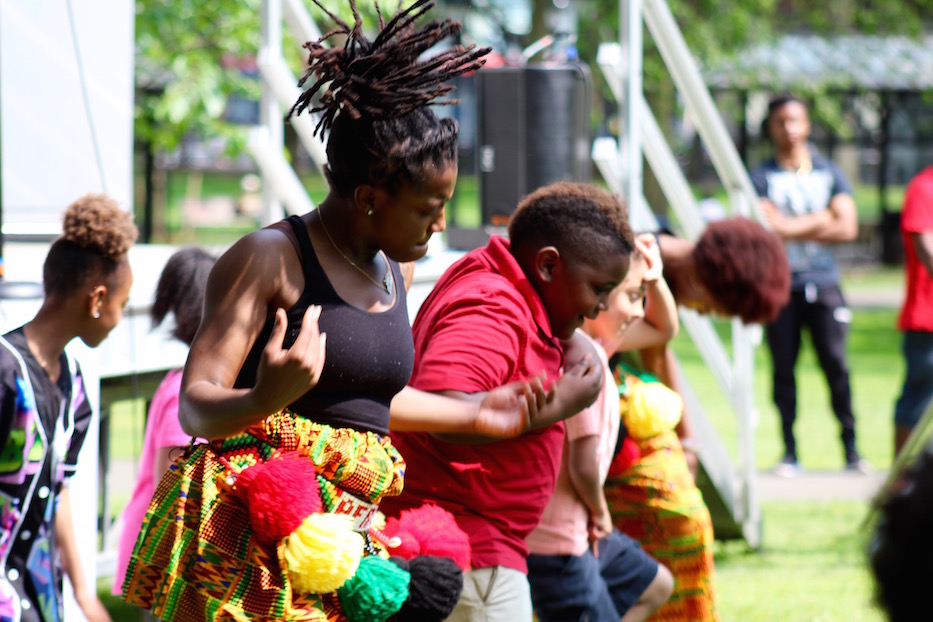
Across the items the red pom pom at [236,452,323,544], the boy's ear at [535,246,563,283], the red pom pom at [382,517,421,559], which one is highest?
the boy's ear at [535,246,563,283]

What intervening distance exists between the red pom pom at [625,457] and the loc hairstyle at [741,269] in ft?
2.31

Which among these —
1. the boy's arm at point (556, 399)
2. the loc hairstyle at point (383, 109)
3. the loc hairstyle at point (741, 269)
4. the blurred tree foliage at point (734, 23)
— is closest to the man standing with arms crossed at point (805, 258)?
the loc hairstyle at point (741, 269)

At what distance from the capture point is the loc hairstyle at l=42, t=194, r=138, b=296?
3.34m

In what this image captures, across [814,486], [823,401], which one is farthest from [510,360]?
[823,401]

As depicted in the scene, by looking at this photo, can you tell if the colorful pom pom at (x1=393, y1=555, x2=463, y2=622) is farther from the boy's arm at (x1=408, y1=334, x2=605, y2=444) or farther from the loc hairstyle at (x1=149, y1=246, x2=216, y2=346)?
the loc hairstyle at (x1=149, y1=246, x2=216, y2=346)

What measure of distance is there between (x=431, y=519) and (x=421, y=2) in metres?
1.12

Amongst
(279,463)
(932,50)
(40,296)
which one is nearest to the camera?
(279,463)

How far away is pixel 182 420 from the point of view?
7.50ft

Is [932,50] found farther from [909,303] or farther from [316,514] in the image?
[316,514]

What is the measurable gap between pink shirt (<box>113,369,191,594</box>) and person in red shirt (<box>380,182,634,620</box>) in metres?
1.00

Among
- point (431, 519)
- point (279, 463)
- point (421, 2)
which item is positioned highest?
point (421, 2)

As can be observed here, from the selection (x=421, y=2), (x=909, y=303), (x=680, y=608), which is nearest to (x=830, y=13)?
(x=909, y=303)

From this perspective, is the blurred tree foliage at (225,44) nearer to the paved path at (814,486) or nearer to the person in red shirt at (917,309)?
the person in red shirt at (917,309)

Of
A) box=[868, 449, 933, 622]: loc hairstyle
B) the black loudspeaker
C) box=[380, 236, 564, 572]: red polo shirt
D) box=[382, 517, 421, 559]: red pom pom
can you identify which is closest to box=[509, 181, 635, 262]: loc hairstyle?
box=[380, 236, 564, 572]: red polo shirt
